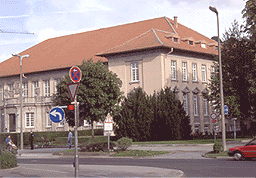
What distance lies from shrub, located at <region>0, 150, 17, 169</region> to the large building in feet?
99.4

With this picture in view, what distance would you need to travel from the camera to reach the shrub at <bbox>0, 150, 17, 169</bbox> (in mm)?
21531

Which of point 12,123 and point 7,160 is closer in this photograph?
point 7,160

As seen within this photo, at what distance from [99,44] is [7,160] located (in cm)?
4410

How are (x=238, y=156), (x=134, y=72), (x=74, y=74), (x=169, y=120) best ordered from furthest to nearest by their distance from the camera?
(x=134, y=72) → (x=169, y=120) → (x=238, y=156) → (x=74, y=74)

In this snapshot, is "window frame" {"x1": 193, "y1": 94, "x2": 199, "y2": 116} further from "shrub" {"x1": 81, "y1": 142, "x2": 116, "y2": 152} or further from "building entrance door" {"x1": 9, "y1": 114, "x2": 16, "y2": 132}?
"shrub" {"x1": 81, "y1": 142, "x2": 116, "y2": 152}

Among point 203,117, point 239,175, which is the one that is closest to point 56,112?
point 239,175

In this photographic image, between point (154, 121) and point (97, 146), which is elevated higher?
point (154, 121)

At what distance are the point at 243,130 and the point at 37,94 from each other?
103 feet

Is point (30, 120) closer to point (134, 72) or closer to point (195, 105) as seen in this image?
point (134, 72)

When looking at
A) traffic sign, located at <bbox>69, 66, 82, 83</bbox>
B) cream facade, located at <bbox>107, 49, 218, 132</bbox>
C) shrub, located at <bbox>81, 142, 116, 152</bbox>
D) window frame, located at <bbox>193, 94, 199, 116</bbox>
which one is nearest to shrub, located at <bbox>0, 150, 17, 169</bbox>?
Answer: traffic sign, located at <bbox>69, 66, 82, 83</bbox>

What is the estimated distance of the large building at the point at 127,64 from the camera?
179 feet

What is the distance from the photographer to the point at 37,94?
68.7 m

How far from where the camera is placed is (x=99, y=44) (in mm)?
64688

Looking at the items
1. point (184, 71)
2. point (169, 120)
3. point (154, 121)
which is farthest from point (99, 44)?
point (169, 120)
